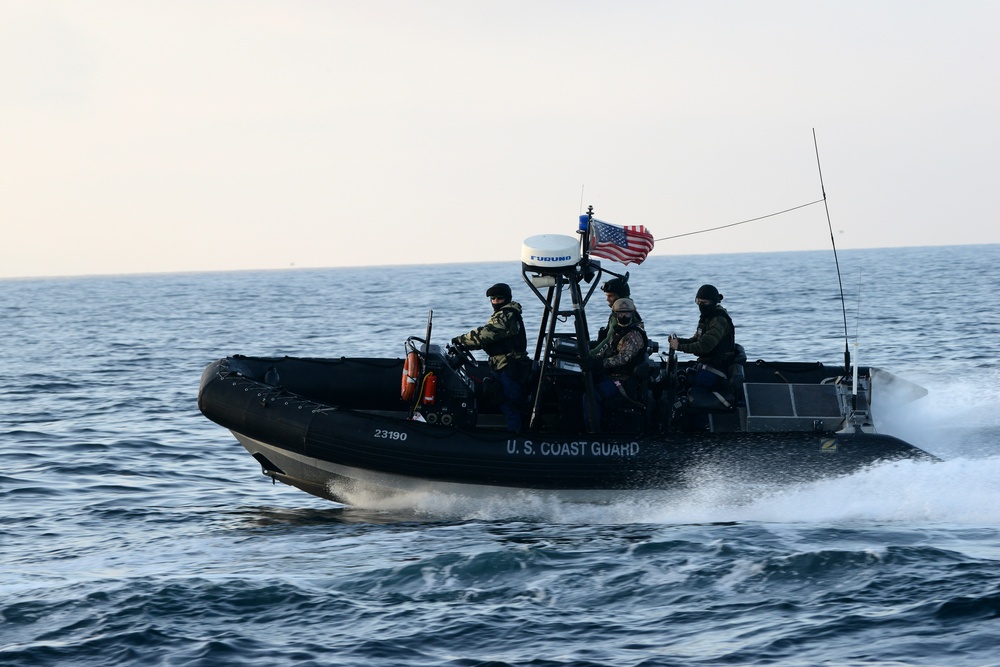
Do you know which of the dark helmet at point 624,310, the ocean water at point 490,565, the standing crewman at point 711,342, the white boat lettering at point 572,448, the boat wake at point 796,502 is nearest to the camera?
the ocean water at point 490,565

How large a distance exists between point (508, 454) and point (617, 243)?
1894 millimetres

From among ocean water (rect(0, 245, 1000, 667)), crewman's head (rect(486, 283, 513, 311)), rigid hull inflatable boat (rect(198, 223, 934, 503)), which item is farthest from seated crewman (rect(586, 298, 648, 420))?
ocean water (rect(0, 245, 1000, 667))

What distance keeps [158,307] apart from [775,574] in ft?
155

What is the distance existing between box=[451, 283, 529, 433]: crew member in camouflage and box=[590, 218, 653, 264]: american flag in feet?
2.65

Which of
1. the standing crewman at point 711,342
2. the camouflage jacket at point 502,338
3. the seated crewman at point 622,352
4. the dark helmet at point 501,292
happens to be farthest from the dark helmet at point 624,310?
the dark helmet at point 501,292

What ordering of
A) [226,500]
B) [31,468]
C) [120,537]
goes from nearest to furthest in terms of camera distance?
[120,537]
[226,500]
[31,468]

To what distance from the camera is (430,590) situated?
6.87m

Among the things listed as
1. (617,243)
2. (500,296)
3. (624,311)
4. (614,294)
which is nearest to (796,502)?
(624,311)

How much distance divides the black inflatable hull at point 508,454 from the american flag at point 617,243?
1.43 meters

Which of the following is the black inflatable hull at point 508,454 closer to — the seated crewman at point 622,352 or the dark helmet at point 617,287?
the seated crewman at point 622,352

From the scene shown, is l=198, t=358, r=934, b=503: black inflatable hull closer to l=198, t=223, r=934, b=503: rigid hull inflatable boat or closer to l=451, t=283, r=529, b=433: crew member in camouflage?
l=198, t=223, r=934, b=503: rigid hull inflatable boat

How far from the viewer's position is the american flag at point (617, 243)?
29.0 ft

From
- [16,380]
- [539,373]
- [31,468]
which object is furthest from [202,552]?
[16,380]

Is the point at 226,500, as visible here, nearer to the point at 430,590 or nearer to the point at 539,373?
the point at 539,373
